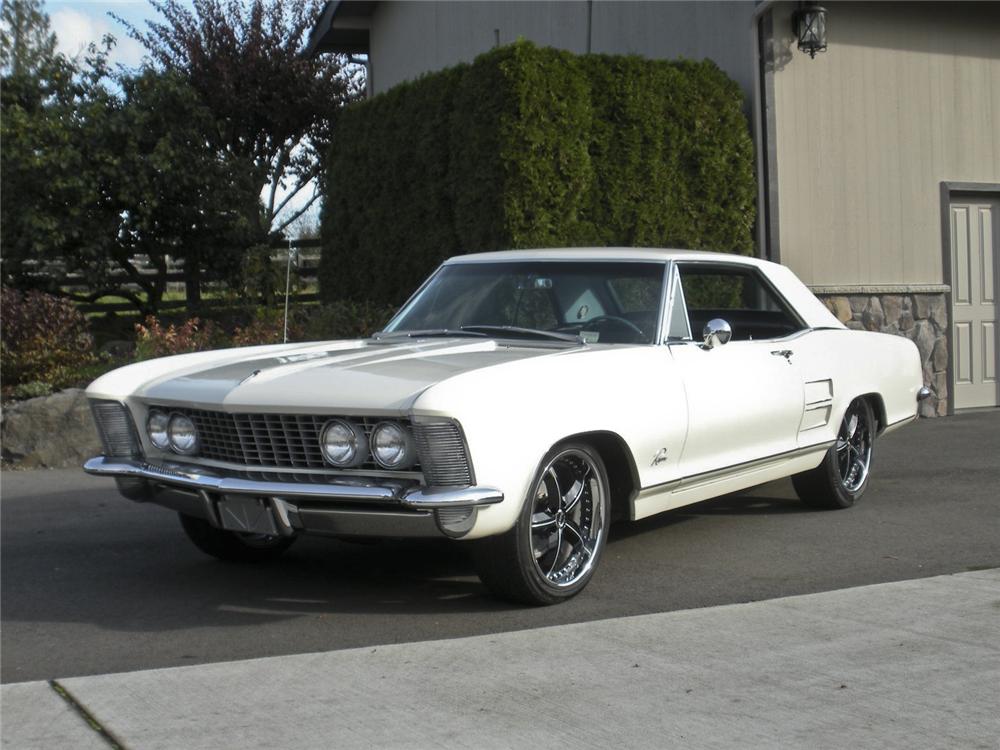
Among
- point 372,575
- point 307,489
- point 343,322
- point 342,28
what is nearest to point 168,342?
point 343,322

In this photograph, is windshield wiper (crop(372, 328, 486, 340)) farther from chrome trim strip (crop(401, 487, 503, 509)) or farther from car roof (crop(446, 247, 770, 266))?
chrome trim strip (crop(401, 487, 503, 509))

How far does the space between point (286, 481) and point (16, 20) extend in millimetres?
30901

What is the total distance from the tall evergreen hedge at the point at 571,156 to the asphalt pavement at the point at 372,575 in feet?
11.2

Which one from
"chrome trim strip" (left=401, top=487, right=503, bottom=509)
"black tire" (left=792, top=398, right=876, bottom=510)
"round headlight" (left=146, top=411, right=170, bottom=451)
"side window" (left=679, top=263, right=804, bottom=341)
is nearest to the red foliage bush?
"side window" (left=679, top=263, right=804, bottom=341)

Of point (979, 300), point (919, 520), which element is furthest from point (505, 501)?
point (979, 300)

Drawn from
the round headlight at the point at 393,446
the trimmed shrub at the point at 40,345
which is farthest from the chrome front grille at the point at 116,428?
the trimmed shrub at the point at 40,345

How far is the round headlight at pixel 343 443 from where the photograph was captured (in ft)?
15.5

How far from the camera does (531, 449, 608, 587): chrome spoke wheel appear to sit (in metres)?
5.10

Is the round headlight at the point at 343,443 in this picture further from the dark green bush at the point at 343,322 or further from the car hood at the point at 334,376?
the dark green bush at the point at 343,322

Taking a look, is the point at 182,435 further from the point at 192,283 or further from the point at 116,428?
the point at 192,283

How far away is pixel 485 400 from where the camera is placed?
462cm

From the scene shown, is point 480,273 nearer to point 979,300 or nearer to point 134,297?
point 979,300

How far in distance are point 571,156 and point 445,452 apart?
6.24 m

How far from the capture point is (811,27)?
10828 mm
